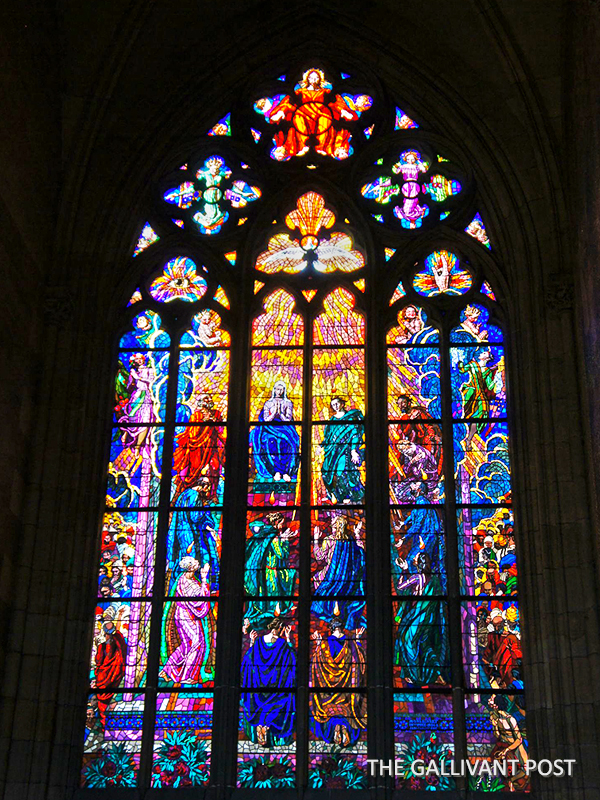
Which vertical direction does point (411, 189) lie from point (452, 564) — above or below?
above

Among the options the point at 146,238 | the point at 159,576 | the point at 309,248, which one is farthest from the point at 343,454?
the point at 146,238

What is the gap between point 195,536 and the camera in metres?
12.1

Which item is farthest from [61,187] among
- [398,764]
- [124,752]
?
[398,764]

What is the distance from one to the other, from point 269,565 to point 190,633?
884 mm

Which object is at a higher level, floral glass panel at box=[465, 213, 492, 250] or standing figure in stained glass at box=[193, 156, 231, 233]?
standing figure in stained glass at box=[193, 156, 231, 233]

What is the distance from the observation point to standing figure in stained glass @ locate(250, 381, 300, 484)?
12352 millimetres

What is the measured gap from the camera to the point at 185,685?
11508 millimetres

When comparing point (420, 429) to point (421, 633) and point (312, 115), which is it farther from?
point (312, 115)

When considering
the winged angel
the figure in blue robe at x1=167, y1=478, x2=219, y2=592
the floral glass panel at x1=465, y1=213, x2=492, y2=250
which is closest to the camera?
the figure in blue robe at x1=167, y1=478, x2=219, y2=592

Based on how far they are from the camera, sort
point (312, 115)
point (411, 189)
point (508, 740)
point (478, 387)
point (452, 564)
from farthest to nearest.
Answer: point (312, 115)
point (411, 189)
point (478, 387)
point (452, 564)
point (508, 740)

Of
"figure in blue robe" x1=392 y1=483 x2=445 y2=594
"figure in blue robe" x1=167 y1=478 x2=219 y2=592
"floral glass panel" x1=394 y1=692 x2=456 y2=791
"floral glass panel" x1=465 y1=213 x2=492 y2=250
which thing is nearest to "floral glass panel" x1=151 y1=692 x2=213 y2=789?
"figure in blue robe" x1=167 y1=478 x2=219 y2=592

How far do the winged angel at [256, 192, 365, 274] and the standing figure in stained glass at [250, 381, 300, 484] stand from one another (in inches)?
56.2

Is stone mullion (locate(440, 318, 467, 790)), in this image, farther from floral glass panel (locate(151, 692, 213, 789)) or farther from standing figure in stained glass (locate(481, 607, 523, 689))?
floral glass panel (locate(151, 692, 213, 789))

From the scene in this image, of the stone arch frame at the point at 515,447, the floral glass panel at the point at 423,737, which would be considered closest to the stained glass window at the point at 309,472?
the floral glass panel at the point at 423,737
